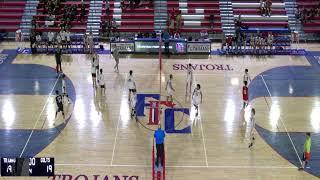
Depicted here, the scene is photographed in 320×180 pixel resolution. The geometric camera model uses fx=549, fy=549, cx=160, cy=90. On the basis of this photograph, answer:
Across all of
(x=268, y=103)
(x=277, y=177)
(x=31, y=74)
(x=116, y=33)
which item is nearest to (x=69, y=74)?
(x=31, y=74)

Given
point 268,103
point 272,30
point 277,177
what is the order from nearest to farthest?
point 277,177 < point 268,103 < point 272,30

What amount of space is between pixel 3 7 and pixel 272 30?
64.6 feet

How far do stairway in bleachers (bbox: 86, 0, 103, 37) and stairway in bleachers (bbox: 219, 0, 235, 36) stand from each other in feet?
29.1

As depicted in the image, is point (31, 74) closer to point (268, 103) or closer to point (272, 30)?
point (268, 103)

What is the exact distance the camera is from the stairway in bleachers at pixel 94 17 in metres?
38.4

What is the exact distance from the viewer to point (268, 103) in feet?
90.7

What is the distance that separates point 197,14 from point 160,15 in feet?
8.86

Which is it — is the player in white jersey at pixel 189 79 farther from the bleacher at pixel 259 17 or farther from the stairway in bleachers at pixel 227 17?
the stairway in bleachers at pixel 227 17

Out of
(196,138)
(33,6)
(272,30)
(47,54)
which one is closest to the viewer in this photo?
(196,138)

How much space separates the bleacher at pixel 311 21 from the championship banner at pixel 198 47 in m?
8.14

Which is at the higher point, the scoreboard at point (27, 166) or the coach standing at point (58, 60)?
the coach standing at point (58, 60)

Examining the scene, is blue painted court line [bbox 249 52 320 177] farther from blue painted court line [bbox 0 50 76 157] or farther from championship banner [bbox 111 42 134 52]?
blue painted court line [bbox 0 50 76 157]

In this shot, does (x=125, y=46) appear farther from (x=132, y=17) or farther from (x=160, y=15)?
(x=160, y=15)

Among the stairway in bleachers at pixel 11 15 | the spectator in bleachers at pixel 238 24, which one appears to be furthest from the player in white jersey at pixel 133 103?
the stairway in bleachers at pixel 11 15
